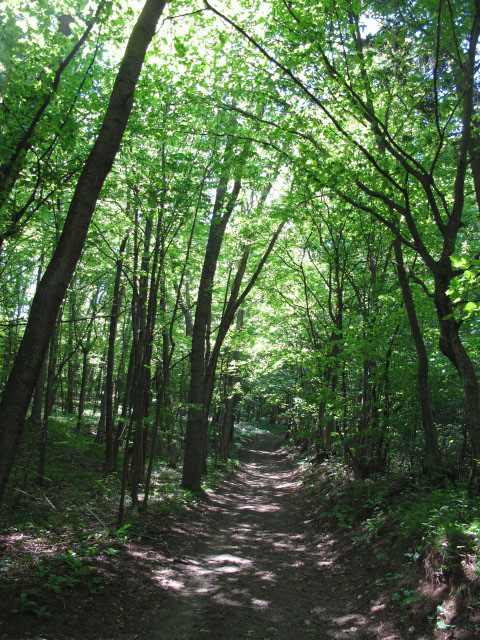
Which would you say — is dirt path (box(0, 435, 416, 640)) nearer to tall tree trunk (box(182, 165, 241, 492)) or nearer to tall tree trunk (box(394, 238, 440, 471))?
tall tree trunk (box(394, 238, 440, 471))

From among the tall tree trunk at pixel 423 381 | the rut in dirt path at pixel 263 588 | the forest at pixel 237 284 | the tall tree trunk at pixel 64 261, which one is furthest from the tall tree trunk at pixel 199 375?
the tall tree trunk at pixel 64 261

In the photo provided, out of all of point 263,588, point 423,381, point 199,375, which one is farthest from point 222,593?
point 199,375

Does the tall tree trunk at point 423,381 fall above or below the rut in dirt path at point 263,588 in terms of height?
above

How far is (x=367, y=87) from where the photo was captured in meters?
6.19

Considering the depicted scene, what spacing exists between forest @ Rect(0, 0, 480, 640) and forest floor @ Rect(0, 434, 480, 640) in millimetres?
36

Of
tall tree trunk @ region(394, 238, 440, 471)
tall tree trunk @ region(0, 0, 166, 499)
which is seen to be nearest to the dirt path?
tall tree trunk @ region(0, 0, 166, 499)

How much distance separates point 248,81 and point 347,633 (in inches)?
312

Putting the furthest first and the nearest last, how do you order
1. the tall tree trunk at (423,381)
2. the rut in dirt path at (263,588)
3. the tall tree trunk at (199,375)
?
the tall tree trunk at (199,375) < the tall tree trunk at (423,381) < the rut in dirt path at (263,588)

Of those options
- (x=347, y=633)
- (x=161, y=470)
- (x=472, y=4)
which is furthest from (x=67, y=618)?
(x=161, y=470)

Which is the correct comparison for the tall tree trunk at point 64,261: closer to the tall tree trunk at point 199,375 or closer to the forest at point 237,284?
the forest at point 237,284

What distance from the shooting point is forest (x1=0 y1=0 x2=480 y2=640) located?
12.9 feet

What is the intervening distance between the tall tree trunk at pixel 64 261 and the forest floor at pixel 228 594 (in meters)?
1.56

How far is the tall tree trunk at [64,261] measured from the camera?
3.39 m

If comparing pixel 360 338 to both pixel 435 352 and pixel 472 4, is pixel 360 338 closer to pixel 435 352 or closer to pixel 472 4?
pixel 435 352
